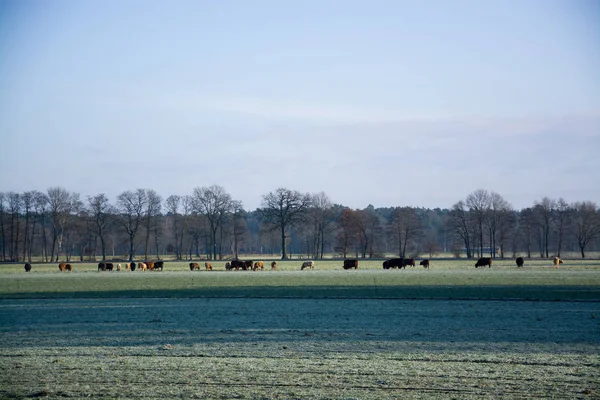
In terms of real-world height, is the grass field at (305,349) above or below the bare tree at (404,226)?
below

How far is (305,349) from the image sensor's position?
14.2 m

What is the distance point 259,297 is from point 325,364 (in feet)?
62.6

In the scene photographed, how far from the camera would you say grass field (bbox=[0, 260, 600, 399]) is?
33.7 feet

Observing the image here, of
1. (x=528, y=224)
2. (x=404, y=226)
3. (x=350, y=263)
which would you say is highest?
(x=528, y=224)

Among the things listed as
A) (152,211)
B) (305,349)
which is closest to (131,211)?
(152,211)

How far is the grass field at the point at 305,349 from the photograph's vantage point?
404 inches

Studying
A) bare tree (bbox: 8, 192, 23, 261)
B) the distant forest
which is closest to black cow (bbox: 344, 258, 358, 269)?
the distant forest

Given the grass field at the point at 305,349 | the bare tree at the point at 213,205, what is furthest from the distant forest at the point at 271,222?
the grass field at the point at 305,349

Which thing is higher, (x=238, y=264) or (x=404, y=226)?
(x=404, y=226)

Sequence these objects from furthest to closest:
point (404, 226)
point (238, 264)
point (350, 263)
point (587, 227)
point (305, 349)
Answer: point (404, 226)
point (587, 227)
point (238, 264)
point (350, 263)
point (305, 349)

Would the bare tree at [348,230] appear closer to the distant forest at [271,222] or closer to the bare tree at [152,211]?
the distant forest at [271,222]

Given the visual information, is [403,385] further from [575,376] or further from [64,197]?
[64,197]

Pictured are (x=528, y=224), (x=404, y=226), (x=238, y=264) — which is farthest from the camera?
(x=404, y=226)

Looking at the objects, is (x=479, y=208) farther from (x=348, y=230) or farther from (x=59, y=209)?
(x=59, y=209)
